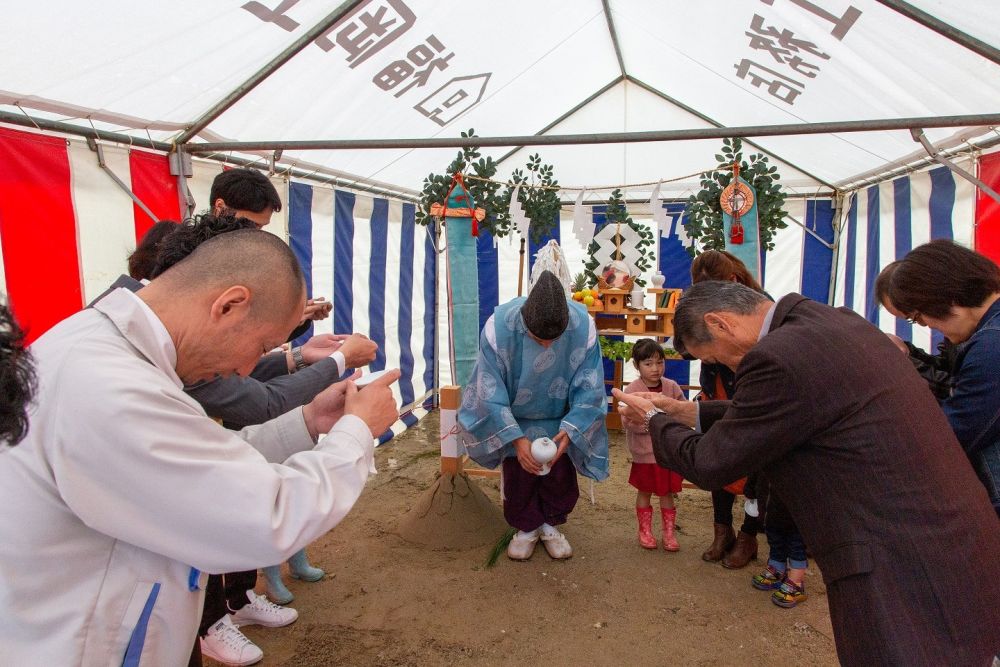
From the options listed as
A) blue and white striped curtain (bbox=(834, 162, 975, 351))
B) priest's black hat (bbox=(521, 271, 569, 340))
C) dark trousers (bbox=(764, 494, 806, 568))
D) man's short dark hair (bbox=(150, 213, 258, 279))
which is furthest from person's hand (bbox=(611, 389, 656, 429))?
blue and white striped curtain (bbox=(834, 162, 975, 351))

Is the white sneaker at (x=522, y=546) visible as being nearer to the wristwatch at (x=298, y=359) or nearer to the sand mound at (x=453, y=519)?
the sand mound at (x=453, y=519)

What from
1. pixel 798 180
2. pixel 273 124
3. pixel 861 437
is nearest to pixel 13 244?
pixel 273 124

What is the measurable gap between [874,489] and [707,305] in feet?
2.10

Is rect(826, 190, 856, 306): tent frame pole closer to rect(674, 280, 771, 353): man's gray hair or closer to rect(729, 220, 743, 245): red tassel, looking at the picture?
rect(729, 220, 743, 245): red tassel

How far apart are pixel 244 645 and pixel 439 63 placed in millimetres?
3542

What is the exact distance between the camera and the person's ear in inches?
42.6

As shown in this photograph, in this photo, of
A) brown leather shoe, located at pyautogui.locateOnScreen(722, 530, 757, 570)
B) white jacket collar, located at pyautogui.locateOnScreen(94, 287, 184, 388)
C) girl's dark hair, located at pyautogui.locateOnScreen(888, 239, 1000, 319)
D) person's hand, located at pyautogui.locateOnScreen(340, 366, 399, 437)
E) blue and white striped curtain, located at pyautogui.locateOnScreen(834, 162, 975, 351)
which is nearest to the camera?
white jacket collar, located at pyautogui.locateOnScreen(94, 287, 184, 388)

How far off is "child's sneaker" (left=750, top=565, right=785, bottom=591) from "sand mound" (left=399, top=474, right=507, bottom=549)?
1464 mm

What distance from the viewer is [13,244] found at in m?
2.45

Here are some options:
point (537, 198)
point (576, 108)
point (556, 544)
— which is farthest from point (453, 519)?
point (576, 108)

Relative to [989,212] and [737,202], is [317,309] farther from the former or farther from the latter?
[989,212]

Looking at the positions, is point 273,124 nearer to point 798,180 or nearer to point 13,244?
point 13,244

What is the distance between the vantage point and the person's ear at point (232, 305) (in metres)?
1.08

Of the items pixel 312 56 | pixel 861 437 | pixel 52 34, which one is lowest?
pixel 861 437
